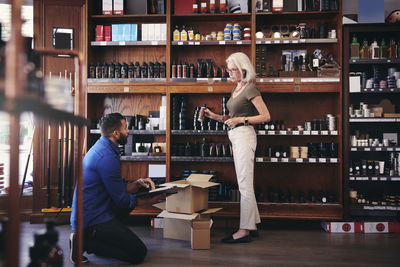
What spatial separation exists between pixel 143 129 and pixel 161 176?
0.68 m

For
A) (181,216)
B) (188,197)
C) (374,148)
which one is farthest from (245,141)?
(374,148)

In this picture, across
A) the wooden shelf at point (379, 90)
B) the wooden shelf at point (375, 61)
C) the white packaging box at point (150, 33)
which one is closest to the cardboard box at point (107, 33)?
the white packaging box at point (150, 33)

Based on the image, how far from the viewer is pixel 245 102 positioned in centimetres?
358

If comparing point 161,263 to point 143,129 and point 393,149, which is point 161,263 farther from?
point 393,149

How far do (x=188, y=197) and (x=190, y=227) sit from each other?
371 millimetres

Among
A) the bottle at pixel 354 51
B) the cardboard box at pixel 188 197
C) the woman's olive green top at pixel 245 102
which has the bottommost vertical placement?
the cardboard box at pixel 188 197

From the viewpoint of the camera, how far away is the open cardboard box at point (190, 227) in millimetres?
3260

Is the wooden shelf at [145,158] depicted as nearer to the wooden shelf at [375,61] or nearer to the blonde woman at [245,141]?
the blonde woman at [245,141]

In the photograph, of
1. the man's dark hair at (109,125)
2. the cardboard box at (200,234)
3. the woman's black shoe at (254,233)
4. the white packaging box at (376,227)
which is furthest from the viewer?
the white packaging box at (376,227)

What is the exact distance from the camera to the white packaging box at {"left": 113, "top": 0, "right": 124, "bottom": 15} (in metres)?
4.43

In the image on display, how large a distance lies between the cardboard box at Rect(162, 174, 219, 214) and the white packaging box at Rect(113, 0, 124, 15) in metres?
2.43

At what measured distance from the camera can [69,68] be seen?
4.62 m

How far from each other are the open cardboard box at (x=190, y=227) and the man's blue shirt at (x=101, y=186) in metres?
0.63

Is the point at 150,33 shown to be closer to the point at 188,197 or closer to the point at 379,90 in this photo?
the point at 188,197
